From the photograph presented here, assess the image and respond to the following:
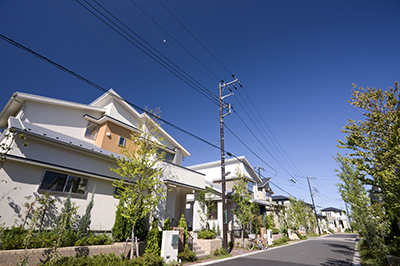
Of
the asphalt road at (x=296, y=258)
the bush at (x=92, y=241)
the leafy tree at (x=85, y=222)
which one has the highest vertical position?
the leafy tree at (x=85, y=222)

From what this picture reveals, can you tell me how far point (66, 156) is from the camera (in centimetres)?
938

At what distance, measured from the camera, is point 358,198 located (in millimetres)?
13258

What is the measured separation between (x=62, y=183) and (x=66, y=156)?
4.48ft

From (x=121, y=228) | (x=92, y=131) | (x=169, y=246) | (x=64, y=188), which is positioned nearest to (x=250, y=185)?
(x=169, y=246)

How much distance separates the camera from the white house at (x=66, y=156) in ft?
25.1

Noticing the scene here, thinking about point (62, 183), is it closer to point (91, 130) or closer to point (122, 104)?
point (91, 130)

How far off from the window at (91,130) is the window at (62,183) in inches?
187

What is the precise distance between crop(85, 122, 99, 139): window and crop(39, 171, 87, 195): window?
4752 millimetres

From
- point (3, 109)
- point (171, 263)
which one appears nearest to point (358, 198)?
point (171, 263)

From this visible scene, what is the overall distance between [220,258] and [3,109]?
54.7 feet

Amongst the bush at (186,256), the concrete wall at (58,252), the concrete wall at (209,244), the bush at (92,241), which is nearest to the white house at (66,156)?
the bush at (92,241)

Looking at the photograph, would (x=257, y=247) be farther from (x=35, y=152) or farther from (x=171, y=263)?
(x=35, y=152)

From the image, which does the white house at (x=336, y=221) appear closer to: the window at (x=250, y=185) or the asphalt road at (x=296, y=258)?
the window at (x=250, y=185)

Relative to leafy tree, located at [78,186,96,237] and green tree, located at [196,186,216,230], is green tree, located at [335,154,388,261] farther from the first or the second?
leafy tree, located at [78,186,96,237]
